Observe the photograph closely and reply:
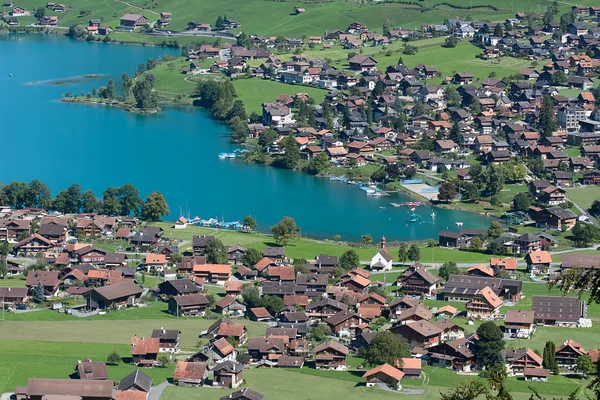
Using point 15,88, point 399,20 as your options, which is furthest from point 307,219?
point 399,20

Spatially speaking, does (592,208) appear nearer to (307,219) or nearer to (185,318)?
(307,219)

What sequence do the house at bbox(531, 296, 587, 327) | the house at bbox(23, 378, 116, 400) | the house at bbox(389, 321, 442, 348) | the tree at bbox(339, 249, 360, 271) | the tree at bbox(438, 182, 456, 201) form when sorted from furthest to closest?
1. the tree at bbox(438, 182, 456, 201)
2. the tree at bbox(339, 249, 360, 271)
3. the house at bbox(531, 296, 587, 327)
4. the house at bbox(389, 321, 442, 348)
5. the house at bbox(23, 378, 116, 400)

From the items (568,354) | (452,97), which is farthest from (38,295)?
(452,97)

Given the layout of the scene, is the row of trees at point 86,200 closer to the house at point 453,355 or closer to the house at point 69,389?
the house at point 453,355

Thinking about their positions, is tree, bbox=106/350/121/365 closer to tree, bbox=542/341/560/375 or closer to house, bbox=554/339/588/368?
tree, bbox=542/341/560/375

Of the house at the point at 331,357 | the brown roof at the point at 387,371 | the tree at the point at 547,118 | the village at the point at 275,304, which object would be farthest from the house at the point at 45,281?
the tree at the point at 547,118

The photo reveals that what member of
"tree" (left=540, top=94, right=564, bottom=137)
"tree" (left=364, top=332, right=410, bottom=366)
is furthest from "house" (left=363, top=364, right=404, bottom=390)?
"tree" (left=540, top=94, right=564, bottom=137)
